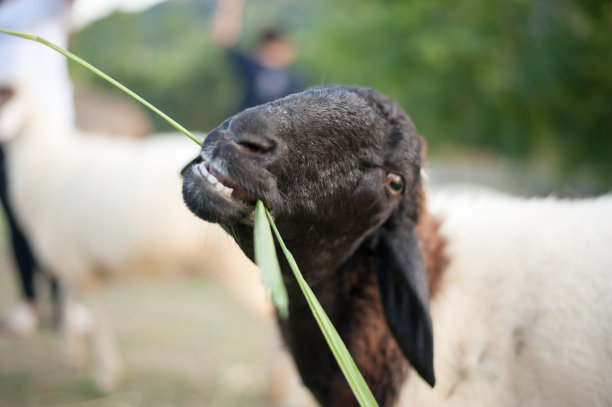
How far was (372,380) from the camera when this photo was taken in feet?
7.04

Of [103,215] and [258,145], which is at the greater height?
[258,145]

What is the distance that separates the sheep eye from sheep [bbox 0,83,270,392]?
217 centimetres

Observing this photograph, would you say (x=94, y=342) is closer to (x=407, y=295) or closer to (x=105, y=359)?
(x=105, y=359)

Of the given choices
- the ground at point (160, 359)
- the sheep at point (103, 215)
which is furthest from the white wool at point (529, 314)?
the ground at point (160, 359)

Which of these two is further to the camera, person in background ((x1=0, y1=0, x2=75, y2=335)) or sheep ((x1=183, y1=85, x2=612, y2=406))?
person in background ((x1=0, y1=0, x2=75, y2=335))

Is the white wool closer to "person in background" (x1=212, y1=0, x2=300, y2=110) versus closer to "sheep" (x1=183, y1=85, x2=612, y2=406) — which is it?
"sheep" (x1=183, y1=85, x2=612, y2=406)

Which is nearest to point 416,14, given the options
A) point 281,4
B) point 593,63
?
point 593,63

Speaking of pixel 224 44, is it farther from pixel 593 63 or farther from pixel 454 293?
pixel 454 293

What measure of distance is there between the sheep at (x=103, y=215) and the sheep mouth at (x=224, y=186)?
2.30 metres

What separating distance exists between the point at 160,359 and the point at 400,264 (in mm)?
3525

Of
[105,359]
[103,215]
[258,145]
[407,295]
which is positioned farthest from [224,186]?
[105,359]

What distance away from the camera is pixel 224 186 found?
5.23ft

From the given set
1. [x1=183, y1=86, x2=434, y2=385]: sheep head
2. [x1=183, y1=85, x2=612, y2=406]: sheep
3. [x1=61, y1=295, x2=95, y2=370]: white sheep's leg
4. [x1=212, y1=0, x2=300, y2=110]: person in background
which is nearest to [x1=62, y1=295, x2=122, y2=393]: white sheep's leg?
[x1=61, y1=295, x2=95, y2=370]: white sheep's leg

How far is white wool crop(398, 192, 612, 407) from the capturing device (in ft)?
6.05
